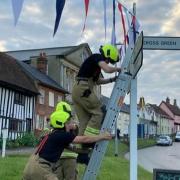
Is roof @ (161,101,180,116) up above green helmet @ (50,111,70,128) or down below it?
above

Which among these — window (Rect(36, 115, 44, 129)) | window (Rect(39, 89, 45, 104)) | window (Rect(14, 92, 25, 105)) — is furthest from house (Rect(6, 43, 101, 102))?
window (Rect(14, 92, 25, 105))

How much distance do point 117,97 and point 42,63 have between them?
2070 inches

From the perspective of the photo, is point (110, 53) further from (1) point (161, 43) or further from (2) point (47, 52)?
(2) point (47, 52)

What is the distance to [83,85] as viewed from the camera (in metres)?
6.55

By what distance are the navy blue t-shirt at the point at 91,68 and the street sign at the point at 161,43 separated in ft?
2.81

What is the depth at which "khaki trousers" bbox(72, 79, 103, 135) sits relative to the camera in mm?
6469

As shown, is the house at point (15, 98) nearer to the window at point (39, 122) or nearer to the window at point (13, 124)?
the window at point (13, 124)

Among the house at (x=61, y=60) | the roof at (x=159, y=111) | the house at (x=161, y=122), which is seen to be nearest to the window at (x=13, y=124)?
the house at (x=61, y=60)

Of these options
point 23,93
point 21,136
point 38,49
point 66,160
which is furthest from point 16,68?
point 66,160

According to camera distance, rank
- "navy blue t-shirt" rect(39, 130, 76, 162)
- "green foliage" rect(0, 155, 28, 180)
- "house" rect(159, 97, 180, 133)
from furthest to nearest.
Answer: "house" rect(159, 97, 180, 133)
"green foliage" rect(0, 155, 28, 180)
"navy blue t-shirt" rect(39, 130, 76, 162)

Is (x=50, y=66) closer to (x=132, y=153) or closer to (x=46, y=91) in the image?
(x=46, y=91)

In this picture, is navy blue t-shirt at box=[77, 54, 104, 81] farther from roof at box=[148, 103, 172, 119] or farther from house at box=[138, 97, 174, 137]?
roof at box=[148, 103, 172, 119]

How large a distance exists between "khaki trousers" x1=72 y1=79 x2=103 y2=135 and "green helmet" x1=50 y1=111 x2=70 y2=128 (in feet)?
0.63

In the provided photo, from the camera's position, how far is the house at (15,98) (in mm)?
42750
